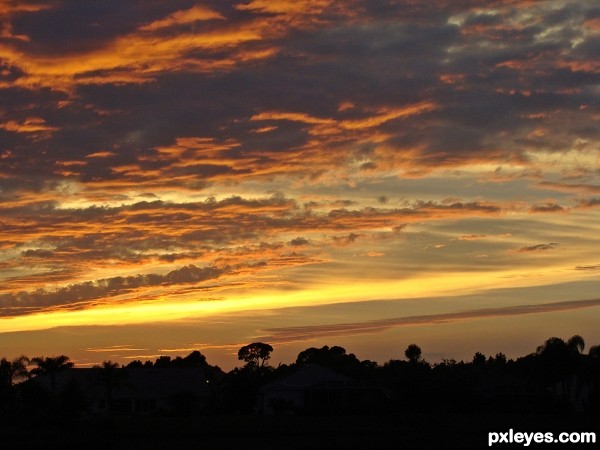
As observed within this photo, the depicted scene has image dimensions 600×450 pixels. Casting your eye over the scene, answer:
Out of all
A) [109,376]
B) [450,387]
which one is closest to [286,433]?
[450,387]

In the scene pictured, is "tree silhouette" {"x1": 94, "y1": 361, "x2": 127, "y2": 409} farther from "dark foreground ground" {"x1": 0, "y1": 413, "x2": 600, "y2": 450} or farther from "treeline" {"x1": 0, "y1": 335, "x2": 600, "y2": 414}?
"dark foreground ground" {"x1": 0, "y1": 413, "x2": 600, "y2": 450}

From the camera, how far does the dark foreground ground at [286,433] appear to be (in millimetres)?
51312

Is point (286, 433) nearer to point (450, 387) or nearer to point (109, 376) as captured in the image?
point (450, 387)

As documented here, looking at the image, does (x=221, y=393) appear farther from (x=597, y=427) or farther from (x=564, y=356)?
(x=597, y=427)

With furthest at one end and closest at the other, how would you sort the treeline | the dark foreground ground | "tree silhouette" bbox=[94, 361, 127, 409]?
"tree silhouette" bbox=[94, 361, 127, 409], the treeline, the dark foreground ground

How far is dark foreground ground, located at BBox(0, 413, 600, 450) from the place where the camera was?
51312mm

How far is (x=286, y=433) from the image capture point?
61625 mm

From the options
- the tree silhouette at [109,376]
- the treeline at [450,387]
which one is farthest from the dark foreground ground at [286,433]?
the tree silhouette at [109,376]

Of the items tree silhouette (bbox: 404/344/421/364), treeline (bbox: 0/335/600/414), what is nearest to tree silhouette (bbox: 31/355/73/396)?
treeline (bbox: 0/335/600/414)

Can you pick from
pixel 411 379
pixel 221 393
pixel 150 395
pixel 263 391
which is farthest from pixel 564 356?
pixel 150 395

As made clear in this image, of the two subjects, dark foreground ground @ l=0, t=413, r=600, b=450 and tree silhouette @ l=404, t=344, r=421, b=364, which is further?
tree silhouette @ l=404, t=344, r=421, b=364

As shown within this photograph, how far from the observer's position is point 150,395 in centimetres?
11825

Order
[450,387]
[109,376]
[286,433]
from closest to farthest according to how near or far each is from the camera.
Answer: [286,433]
[450,387]
[109,376]

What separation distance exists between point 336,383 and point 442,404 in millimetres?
14927
